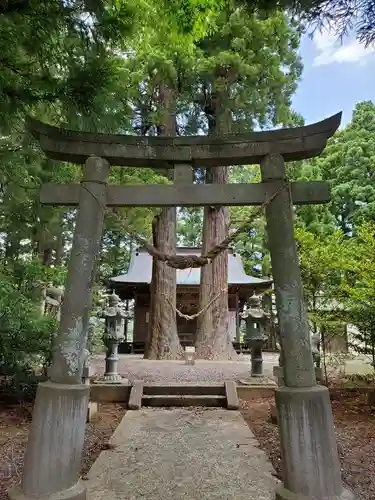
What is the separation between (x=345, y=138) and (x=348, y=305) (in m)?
13.8

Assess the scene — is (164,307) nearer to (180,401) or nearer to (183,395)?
(183,395)

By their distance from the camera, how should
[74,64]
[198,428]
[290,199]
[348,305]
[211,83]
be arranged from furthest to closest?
[211,83] → [348,305] → [198,428] → [74,64] → [290,199]

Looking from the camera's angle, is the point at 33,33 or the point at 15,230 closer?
the point at 33,33

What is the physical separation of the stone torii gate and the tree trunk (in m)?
7.45

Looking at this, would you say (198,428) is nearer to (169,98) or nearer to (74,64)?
(74,64)

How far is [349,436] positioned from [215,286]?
688 centimetres

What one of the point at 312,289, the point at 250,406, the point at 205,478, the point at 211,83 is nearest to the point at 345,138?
the point at 211,83

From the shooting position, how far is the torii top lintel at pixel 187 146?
10.4ft

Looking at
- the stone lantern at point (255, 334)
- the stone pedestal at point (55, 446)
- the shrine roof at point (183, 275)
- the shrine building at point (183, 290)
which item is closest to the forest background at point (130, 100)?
the stone lantern at point (255, 334)

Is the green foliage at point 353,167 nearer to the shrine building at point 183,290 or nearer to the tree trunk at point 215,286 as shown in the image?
the shrine building at point 183,290

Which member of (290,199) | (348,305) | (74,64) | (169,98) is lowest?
(348,305)

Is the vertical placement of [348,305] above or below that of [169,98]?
below

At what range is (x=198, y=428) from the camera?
15.8ft

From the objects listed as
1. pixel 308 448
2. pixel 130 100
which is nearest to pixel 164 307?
pixel 130 100
